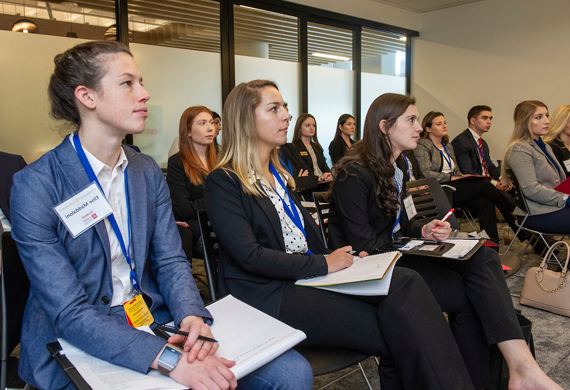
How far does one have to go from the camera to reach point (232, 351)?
1027 millimetres

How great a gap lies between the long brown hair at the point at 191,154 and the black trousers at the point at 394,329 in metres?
1.99

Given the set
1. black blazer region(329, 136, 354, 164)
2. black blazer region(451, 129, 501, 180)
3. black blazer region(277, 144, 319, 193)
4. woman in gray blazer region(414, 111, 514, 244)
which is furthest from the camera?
black blazer region(329, 136, 354, 164)

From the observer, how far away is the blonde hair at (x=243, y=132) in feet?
5.61

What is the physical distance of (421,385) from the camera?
1.28 meters

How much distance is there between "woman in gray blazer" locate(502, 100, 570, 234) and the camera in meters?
3.19

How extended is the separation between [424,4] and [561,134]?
4448 millimetres

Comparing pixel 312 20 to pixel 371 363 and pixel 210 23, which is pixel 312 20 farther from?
pixel 371 363

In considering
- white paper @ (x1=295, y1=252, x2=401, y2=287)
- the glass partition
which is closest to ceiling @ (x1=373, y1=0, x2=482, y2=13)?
the glass partition

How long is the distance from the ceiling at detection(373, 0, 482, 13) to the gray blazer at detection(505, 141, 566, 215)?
497 centimetres

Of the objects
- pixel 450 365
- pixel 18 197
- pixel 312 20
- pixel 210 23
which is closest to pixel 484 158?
pixel 312 20

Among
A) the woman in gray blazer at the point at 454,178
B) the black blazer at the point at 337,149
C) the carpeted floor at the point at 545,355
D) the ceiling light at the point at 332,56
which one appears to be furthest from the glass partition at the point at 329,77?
the carpeted floor at the point at 545,355

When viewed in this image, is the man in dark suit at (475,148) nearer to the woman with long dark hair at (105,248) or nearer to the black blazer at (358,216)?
the black blazer at (358,216)

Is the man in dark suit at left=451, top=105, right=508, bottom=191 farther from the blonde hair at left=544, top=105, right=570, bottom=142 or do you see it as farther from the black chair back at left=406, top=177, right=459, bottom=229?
the black chair back at left=406, top=177, right=459, bottom=229

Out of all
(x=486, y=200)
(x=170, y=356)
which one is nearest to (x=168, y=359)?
(x=170, y=356)
